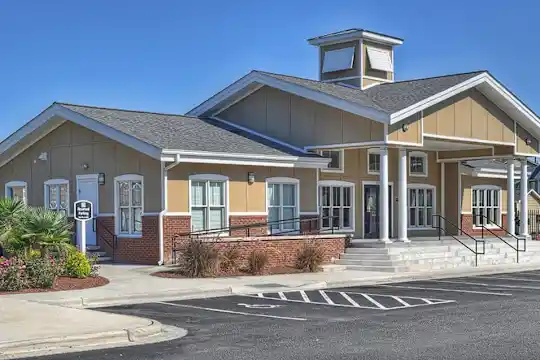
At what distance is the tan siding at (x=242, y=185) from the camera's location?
2455 centimetres

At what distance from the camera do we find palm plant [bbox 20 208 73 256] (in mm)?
19672

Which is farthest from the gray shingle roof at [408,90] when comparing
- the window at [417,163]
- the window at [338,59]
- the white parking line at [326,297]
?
the white parking line at [326,297]

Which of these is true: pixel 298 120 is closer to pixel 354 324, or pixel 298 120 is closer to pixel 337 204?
pixel 337 204

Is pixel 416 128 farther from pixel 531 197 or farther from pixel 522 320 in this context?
pixel 531 197

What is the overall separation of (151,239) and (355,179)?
9457 mm

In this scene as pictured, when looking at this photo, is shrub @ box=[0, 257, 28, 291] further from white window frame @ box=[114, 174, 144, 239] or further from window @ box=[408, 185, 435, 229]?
window @ box=[408, 185, 435, 229]

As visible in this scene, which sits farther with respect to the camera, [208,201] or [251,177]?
[251,177]

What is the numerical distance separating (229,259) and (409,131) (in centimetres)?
834

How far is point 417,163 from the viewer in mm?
34594

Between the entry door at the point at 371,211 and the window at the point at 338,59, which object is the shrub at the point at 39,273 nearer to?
the entry door at the point at 371,211

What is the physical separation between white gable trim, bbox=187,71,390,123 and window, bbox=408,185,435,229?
764cm

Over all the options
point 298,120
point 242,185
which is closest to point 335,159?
point 298,120

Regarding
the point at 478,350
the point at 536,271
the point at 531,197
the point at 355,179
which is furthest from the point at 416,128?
the point at 531,197

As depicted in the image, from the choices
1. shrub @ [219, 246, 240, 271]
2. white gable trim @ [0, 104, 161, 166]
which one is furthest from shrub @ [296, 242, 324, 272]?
white gable trim @ [0, 104, 161, 166]
